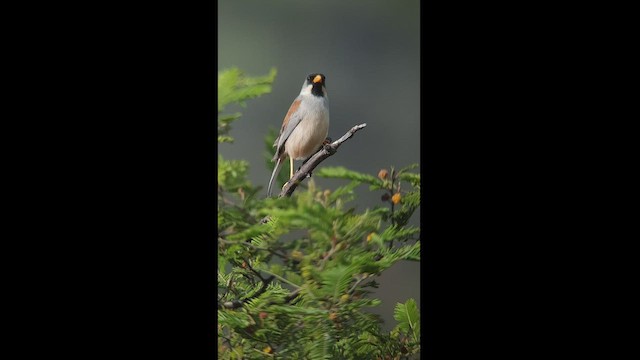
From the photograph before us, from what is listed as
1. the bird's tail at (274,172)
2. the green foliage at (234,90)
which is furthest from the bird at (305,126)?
the green foliage at (234,90)

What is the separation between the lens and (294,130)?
7.86ft

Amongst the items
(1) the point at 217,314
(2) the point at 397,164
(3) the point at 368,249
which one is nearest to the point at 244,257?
(1) the point at 217,314

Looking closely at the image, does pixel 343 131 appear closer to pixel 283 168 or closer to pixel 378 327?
pixel 283 168

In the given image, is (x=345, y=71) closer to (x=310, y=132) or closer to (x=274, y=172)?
(x=310, y=132)

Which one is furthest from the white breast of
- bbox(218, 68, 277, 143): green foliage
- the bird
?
bbox(218, 68, 277, 143): green foliage

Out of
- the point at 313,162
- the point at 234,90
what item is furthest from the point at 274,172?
the point at 234,90

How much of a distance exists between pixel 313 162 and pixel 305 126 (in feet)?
0.36

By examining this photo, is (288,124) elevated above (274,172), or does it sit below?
above

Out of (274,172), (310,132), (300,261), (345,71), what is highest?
(345,71)

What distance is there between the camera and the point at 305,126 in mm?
2396

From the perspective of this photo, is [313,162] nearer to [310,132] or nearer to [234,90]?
[310,132]

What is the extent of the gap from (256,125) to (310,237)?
0.36m

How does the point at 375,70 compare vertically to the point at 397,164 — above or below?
above

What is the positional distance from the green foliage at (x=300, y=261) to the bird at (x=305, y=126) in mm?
52
